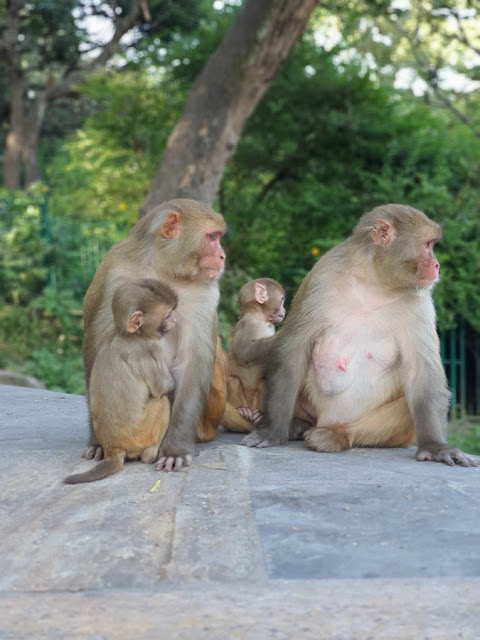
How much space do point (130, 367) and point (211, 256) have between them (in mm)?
657

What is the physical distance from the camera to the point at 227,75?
29.5 ft

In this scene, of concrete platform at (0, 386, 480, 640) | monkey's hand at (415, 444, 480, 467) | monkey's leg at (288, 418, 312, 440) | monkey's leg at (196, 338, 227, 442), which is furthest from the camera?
monkey's leg at (288, 418, 312, 440)

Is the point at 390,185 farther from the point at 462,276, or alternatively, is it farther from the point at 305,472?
the point at 305,472

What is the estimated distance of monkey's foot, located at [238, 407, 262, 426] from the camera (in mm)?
5227

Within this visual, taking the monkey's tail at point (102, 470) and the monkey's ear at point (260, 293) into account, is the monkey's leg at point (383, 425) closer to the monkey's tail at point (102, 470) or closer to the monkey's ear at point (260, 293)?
the monkey's ear at point (260, 293)

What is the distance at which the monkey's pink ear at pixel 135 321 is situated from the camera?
4.02 meters

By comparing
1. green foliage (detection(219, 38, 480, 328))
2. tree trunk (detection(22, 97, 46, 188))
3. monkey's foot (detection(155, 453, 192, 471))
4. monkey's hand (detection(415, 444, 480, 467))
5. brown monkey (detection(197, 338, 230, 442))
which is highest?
tree trunk (detection(22, 97, 46, 188))

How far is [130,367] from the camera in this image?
13.3 feet

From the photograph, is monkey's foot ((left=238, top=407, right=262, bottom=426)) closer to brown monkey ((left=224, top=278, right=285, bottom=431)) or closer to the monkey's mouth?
brown monkey ((left=224, top=278, right=285, bottom=431))

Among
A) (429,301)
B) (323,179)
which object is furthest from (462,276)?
(429,301)

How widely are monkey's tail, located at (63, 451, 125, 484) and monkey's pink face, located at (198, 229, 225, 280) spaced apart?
935 millimetres

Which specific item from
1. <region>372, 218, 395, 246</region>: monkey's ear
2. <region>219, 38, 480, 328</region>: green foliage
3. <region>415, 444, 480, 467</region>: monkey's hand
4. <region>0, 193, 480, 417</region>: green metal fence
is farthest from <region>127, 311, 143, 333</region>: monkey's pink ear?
<region>0, 193, 480, 417</region>: green metal fence

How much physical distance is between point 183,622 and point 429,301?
267 cm

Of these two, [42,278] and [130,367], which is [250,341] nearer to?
[130,367]
